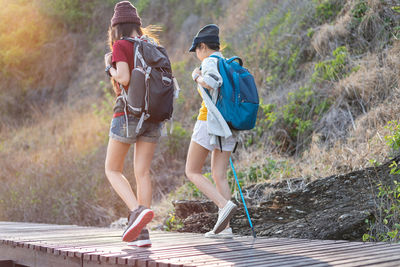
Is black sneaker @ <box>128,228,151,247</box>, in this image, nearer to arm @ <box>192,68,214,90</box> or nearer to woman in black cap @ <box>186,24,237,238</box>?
woman in black cap @ <box>186,24,237,238</box>

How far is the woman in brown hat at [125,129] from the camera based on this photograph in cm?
449

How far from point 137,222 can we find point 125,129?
85 cm

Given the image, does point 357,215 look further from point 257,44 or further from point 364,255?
point 257,44

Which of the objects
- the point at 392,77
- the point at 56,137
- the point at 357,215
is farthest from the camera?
the point at 56,137

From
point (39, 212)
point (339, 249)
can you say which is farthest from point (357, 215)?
point (39, 212)

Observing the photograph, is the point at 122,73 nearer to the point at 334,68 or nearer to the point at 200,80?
the point at 200,80


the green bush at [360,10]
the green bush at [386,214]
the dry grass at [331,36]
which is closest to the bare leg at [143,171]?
the green bush at [386,214]

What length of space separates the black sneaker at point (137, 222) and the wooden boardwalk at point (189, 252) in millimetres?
95

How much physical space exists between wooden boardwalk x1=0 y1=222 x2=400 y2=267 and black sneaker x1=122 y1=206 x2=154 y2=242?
0.10 meters

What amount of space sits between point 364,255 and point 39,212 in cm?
877

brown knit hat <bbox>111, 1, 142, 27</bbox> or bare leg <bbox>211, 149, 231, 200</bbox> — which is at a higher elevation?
brown knit hat <bbox>111, 1, 142, 27</bbox>

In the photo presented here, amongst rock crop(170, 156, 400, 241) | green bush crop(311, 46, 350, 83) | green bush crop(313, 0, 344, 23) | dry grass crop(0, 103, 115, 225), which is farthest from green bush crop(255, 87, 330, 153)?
dry grass crop(0, 103, 115, 225)

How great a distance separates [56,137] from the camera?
57.1 feet

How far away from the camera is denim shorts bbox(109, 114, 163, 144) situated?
4.51 metres
